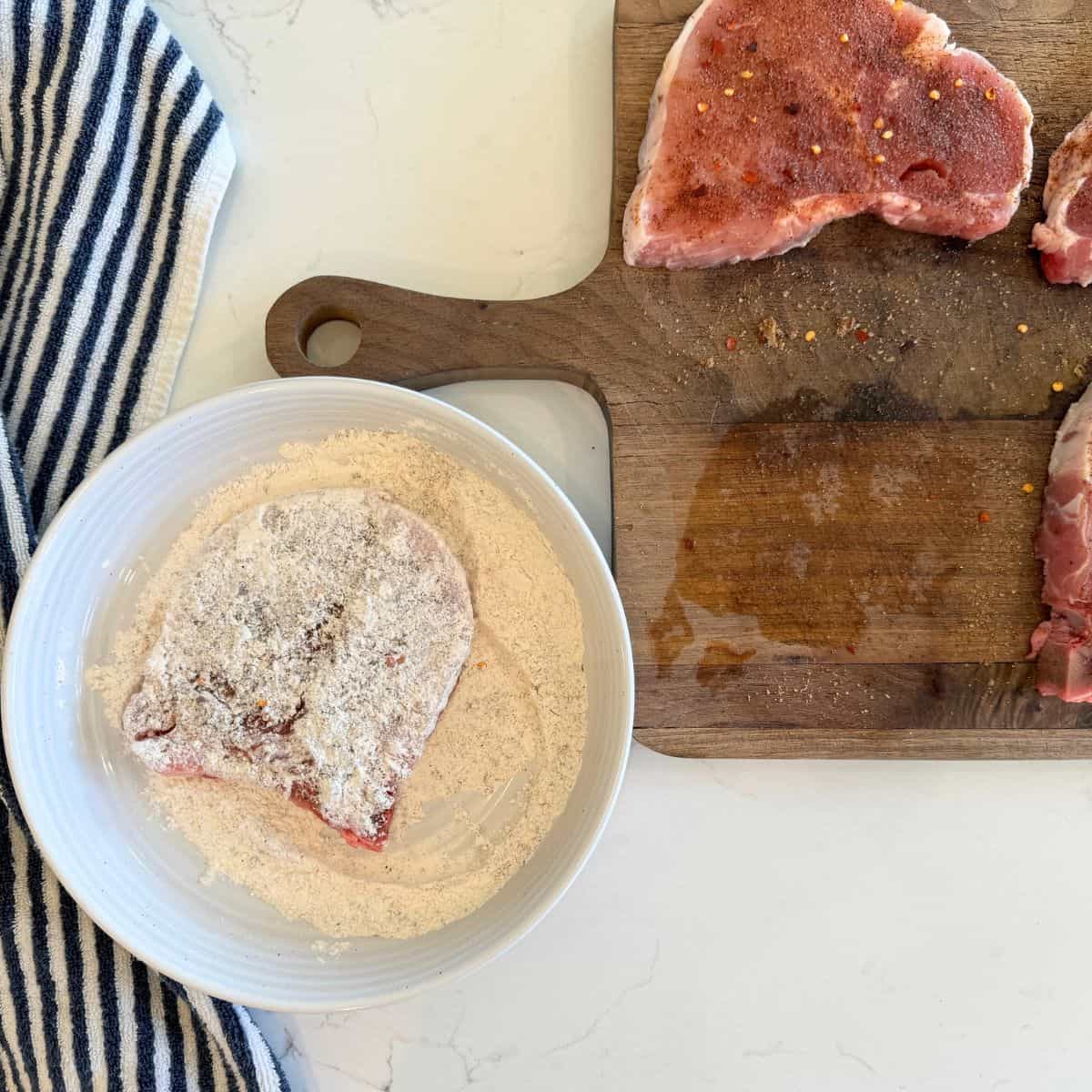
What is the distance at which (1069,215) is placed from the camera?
4.12 feet

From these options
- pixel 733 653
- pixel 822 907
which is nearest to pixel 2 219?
pixel 733 653

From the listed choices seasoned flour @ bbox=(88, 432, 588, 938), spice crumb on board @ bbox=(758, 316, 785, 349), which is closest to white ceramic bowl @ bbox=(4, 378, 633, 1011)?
seasoned flour @ bbox=(88, 432, 588, 938)

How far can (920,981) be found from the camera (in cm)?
136

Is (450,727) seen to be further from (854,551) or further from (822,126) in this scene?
(822,126)

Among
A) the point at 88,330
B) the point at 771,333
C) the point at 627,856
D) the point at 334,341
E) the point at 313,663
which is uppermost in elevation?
the point at 88,330

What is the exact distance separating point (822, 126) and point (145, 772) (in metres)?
1.41

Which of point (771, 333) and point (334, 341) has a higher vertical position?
point (334, 341)

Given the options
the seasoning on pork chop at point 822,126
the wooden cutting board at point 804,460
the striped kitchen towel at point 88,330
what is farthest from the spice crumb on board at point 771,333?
the striped kitchen towel at point 88,330

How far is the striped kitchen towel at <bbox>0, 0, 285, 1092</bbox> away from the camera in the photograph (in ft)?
4.07

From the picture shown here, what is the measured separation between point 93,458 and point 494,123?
2.78 feet

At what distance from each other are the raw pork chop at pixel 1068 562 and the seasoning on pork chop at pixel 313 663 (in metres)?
0.89

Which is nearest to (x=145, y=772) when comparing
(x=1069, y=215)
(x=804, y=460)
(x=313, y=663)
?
(x=313, y=663)

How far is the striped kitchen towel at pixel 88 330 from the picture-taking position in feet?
4.07

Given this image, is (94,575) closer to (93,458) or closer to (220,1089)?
(93,458)
